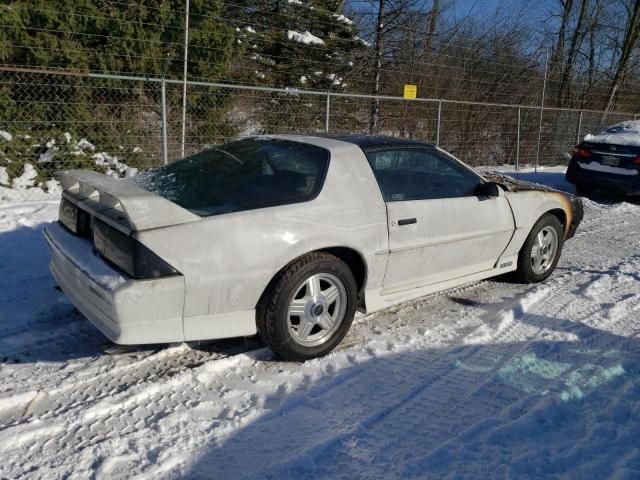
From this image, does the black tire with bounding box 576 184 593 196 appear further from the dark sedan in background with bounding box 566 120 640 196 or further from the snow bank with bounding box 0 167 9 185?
the snow bank with bounding box 0 167 9 185

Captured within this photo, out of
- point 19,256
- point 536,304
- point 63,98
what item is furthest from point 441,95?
point 19,256

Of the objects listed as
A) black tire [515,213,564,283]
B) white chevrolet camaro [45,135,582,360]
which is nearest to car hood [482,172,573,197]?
white chevrolet camaro [45,135,582,360]

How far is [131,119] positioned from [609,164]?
8.16 metres

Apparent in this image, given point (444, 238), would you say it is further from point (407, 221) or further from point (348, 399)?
point (348, 399)

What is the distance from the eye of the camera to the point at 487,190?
4262 millimetres

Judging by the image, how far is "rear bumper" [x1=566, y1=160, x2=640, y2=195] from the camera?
9.13 m

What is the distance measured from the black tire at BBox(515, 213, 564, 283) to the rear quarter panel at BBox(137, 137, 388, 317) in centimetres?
184

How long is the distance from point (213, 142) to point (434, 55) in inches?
285

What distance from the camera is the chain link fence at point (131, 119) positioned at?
7488 millimetres

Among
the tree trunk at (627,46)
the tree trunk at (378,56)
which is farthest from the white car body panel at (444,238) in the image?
the tree trunk at (627,46)

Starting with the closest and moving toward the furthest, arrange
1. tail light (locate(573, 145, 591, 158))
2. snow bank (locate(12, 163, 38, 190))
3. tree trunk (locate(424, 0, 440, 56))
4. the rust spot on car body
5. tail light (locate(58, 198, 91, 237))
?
tail light (locate(58, 198, 91, 237)) < the rust spot on car body < snow bank (locate(12, 163, 38, 190)) < tail light (locate(573, 145, 591, 158)) < tree trunk (locate(424, 0, 440, 56))

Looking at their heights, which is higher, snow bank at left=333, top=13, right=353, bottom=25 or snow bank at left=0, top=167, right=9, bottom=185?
snow bank at left=333, top=13, right=353, bottom=25

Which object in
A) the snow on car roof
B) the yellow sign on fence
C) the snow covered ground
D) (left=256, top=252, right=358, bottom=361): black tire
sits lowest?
the snow covered ground

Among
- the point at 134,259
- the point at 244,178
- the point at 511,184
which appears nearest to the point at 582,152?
the point at 511,184
